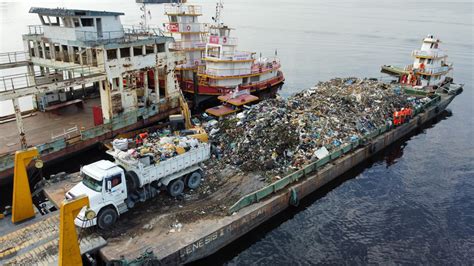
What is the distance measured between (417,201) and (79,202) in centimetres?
1654

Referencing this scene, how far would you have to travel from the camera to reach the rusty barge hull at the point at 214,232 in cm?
1254

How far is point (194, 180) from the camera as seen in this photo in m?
16.6

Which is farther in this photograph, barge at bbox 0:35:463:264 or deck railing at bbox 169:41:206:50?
deck railing at bbox 169:41:206:50

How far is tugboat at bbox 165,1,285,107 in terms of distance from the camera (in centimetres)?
3303

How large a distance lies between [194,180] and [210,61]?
61.5 ft

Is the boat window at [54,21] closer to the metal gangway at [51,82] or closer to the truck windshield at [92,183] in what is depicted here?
the metal gangway at [51,82]

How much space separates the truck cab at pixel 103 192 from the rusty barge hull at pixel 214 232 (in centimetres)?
114

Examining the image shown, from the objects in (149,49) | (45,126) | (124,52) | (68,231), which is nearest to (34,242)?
(68,231)

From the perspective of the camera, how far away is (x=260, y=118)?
2219cm

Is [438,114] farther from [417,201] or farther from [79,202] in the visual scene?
[79,202]

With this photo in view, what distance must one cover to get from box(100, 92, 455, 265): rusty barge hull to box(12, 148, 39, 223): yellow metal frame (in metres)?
4.21

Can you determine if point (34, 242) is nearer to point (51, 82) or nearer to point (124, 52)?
point (51, 82)

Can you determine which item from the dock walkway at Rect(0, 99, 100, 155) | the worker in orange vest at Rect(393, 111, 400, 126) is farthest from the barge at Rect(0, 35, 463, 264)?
the worker in orange vest at Rect(393, 111, 400, 126)

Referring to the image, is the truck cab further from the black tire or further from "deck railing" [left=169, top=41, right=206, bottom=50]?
"deck railing" [left=169, top=41, right=206, bottom=50]
